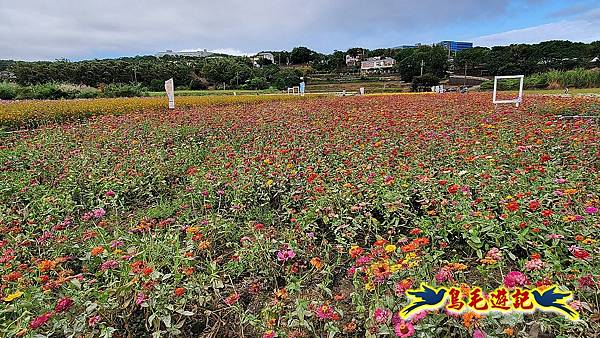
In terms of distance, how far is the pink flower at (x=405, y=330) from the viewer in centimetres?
125

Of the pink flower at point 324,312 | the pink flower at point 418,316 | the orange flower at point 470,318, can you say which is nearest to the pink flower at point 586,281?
the orange flower at point 470,318

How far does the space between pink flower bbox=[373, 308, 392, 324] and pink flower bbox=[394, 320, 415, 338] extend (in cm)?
8

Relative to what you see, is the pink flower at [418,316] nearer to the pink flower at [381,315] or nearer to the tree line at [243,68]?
the pink flower at [381,315]

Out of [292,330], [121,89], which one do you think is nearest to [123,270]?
[292,330]

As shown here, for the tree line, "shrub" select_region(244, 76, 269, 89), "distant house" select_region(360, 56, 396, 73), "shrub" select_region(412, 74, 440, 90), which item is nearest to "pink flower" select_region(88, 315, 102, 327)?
"shrub" select_region(412, 74, 440, 90)

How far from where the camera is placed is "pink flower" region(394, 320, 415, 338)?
1253 millimetres

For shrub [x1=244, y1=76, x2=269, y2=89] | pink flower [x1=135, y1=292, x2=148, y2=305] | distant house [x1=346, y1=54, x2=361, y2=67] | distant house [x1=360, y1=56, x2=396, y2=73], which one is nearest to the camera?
pink flower [x1=135, y1=292, x2=148, y2=305]

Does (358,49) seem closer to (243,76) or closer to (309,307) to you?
(243,76)

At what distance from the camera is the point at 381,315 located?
4.60 ft

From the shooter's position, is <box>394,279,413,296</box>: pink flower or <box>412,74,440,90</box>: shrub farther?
<box>412,74,440,90</box>: shrub

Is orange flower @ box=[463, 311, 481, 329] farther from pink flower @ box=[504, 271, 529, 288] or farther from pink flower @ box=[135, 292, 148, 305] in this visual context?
pink flower @ box=[135, 292, 148, 305]

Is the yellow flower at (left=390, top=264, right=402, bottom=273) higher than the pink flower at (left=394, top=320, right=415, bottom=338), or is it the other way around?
the yellow flower at (left=390, top=264, right=402, bottom=273)

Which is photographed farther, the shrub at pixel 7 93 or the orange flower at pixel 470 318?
the shrub at pixel 7 93

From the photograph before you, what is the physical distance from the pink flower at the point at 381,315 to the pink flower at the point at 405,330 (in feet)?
0.27
